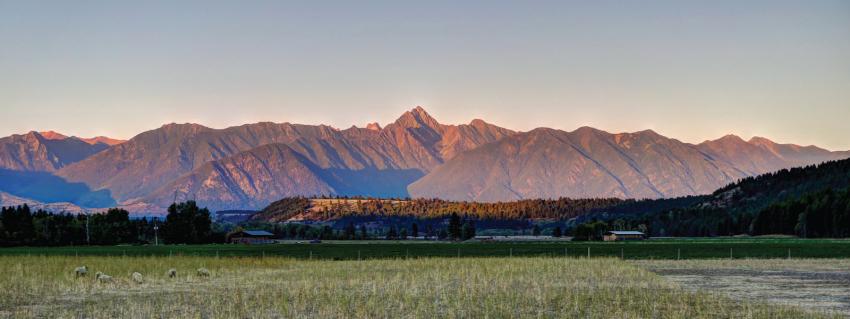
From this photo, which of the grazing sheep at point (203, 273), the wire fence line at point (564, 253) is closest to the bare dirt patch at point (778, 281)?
the wire fence line at point (564, 253)

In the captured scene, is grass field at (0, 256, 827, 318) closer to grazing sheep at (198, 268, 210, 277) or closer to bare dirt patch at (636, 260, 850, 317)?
grazing sheep at (198, 268, 210, 277)

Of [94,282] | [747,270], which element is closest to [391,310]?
[94,282]

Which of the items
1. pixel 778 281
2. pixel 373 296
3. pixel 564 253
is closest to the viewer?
pixel 373 296

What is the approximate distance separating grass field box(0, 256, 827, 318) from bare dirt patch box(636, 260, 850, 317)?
219 cm

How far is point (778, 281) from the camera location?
69188 mm

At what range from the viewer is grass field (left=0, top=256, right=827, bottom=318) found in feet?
150

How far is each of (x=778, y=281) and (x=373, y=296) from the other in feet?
99.1

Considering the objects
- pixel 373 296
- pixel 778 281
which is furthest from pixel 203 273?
pixel 778 281

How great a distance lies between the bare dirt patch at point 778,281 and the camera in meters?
53.0

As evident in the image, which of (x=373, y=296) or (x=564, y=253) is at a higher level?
(x=373, y=296)

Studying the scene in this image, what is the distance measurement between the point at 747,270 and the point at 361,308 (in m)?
47.2

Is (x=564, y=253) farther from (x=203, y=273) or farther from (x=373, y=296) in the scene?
(x=373, y=296)

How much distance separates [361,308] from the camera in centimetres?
4722

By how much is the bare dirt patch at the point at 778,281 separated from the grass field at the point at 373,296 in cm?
219
